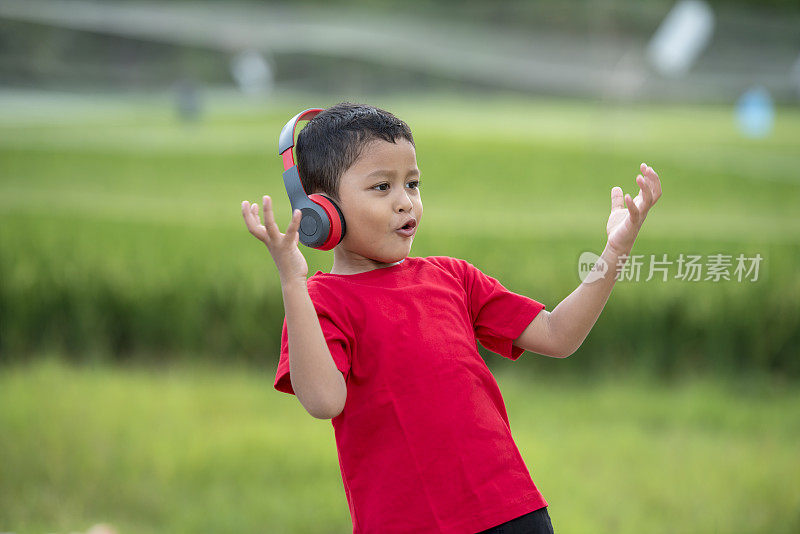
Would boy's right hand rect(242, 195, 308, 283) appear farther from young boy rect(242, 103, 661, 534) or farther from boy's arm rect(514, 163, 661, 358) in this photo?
A: boy's arm rect(514, 163, 661, 358)

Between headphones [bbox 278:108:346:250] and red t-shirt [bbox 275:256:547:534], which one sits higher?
headphones [bbox 278:108:346:250]

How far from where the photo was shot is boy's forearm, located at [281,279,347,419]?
109 cm

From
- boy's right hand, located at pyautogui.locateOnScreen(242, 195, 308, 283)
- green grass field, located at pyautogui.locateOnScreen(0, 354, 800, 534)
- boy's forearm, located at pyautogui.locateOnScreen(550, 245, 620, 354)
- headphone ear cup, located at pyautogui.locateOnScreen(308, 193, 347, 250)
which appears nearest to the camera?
boy's right hand, located at pyautogui.locateOnScreen(242, 195, 308, 283)

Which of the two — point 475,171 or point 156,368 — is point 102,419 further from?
point 475,171

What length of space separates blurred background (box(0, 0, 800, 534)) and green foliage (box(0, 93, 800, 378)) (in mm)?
15

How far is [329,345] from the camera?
3.78 feet

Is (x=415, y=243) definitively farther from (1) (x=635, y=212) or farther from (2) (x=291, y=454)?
(1) (x=635, y=212)

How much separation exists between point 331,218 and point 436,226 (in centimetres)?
333

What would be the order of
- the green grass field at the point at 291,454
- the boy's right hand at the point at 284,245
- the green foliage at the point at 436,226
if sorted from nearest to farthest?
1. the boy's right hand at the point at 284,245
2. the green grass field at the point at 291,454
3. the green foliage at the point at 436,226

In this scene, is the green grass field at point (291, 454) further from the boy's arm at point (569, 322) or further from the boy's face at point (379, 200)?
the boy's face at point (379, 200)

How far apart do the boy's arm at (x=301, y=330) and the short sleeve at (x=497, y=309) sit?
0.31 m

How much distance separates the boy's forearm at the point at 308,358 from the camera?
1093 millimetres

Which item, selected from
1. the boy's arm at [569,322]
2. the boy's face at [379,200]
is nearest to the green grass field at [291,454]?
the boy's arm at [569,322]

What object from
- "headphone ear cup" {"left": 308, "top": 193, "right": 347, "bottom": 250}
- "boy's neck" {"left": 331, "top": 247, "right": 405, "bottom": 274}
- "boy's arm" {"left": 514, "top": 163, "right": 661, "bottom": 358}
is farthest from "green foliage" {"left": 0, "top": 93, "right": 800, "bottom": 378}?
"headphone ear cup" {"left": 308, "top": 193, "right": 347, "bottom": 250}
